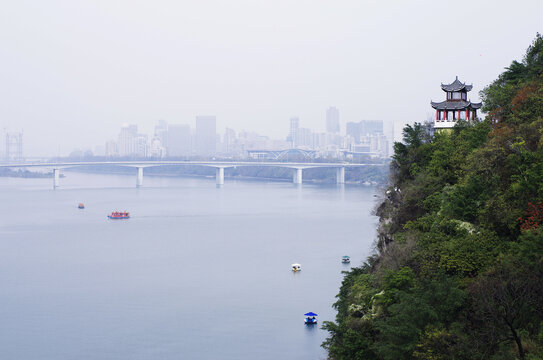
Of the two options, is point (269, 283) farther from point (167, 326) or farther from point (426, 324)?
point (426, 324)

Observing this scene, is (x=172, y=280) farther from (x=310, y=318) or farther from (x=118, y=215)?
(x=118, y=215)

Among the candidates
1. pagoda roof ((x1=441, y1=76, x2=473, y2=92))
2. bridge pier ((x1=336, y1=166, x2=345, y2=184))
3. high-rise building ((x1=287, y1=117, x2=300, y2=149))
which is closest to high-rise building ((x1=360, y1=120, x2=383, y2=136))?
high-rise building ((x1=287, y1=117, x2=300, y2=149))

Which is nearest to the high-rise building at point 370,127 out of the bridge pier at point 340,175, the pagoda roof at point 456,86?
the bridge pier at point 340,175

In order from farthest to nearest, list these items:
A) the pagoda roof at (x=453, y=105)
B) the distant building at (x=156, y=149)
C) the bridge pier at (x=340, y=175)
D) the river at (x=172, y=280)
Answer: the distant building at (x=156, y=149) < the bridge pier at (x=340, y=175) < the pagoda roof at (x=453, y=105) < the river at (x=172, y=280)

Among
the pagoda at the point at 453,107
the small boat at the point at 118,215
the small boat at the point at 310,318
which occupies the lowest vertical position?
the small boat at the point at 310,318

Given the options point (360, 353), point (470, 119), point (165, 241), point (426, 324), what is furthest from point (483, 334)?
point (165, 241)

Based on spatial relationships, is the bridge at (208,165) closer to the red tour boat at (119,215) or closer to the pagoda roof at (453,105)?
the red tour boat at (119,215)
